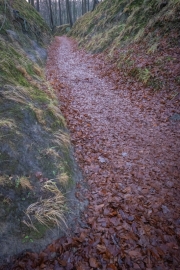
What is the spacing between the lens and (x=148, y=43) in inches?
365

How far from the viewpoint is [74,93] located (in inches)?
312

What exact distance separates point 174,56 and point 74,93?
4.81 m

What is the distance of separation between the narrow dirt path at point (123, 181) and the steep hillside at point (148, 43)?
0.83 metres

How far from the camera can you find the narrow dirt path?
2.66 meters

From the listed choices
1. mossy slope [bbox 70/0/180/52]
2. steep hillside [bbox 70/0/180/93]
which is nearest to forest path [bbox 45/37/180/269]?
steep hillside [bbox 70/0/180/93]

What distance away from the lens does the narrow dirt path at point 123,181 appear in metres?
2.66

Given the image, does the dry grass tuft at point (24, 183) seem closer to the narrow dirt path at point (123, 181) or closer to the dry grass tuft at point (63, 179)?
the dry grass tuft at point (63, 179)

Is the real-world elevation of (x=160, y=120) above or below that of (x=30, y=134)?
below

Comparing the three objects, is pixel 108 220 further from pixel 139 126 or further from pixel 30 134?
pixel 139 126

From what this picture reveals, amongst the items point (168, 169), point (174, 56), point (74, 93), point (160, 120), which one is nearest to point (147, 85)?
point (174, 56)

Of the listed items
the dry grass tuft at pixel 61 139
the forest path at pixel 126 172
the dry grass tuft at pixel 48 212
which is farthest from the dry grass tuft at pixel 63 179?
the dry grass tuft at pixel 61 139

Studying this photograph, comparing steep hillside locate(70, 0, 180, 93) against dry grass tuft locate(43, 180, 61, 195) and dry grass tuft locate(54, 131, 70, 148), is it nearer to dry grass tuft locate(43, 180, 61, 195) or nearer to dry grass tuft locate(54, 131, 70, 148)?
dry grass tuft locate(54, 131, 70, 148)

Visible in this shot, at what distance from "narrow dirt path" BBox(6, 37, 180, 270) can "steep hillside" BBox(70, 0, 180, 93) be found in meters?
0.83

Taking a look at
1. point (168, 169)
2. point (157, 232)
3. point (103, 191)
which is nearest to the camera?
point (157, 232)
